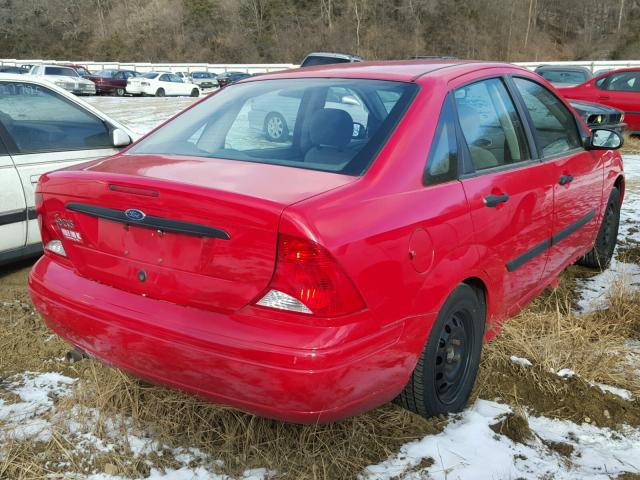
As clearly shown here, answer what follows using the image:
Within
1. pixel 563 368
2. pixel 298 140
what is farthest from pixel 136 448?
pixel 563 368

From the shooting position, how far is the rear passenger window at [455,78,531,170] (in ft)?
9.25

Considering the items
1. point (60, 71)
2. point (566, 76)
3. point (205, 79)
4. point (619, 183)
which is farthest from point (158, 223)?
point (205, 79)

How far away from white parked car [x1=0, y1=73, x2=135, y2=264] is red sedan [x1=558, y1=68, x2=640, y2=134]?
37.3ft

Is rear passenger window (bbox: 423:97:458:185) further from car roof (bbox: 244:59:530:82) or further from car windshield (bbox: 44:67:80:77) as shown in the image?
car windshield (bbox: 44:67:80:77)

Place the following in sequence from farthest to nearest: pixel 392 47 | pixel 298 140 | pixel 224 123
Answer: pixel 392 47 → pixel 224 123 → pixel 298 140

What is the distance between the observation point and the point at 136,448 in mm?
2482

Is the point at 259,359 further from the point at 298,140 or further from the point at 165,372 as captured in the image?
the point at 298,140

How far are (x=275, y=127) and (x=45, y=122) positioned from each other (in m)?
2.59

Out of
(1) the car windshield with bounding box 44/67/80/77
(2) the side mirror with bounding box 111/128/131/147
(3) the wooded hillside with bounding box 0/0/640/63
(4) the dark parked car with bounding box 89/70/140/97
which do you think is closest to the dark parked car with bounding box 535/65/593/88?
(2) the side mirror with bounding box 111/128/131/147

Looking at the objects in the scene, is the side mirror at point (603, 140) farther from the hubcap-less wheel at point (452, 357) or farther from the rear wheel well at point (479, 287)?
the hubcap-less wheel at point (452, 357)

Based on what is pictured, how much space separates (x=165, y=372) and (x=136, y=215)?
0.58m

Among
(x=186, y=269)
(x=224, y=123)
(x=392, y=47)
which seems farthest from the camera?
(x=392, y=47)

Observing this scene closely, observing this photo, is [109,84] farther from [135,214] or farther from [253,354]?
[253,354]

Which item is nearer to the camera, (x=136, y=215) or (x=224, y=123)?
(x=136, y=215)
